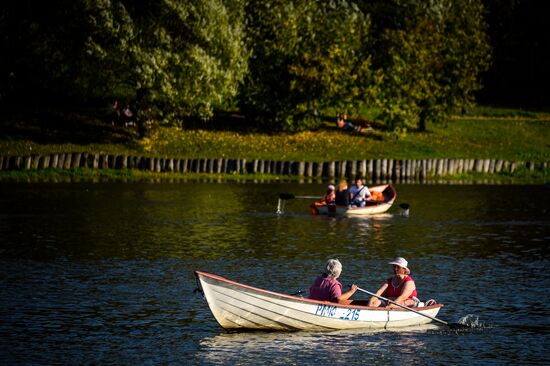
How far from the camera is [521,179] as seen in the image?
71.3 meters

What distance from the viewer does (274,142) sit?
3012 inches

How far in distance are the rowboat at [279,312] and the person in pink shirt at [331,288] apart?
300 mm

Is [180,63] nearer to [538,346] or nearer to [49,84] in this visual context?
[49,84]

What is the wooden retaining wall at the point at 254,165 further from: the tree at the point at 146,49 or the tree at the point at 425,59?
the tree at the point at 425,59

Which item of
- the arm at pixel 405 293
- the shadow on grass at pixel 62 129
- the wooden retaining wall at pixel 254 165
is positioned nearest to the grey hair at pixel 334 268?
the arm at pixel 405 293

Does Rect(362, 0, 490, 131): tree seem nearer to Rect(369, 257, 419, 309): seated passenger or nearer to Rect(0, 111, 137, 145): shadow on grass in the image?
Rect(0, 111, 137, 145): shadow on grass

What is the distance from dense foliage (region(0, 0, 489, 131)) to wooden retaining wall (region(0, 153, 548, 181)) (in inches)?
171

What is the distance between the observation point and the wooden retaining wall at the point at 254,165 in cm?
6656

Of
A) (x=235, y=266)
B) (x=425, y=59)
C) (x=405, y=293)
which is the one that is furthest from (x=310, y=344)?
(x=425, y=59)

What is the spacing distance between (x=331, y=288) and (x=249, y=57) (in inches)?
2259

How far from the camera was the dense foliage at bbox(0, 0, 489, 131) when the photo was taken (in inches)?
2756

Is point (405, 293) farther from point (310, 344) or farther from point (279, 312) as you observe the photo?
point (279, 312)

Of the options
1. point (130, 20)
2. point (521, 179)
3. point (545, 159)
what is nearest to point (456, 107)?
point (545, 159)

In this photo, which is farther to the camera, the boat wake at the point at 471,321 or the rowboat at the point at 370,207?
the rowboat at the point at 370,207
